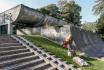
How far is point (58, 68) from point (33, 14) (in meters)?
11.5

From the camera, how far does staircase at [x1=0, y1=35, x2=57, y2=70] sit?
317 inches

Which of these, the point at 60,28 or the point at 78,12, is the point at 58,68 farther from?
the point at 78,12

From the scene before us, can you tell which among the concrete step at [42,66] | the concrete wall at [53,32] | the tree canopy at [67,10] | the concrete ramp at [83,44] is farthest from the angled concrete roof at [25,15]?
the tree canopy at [67,10]

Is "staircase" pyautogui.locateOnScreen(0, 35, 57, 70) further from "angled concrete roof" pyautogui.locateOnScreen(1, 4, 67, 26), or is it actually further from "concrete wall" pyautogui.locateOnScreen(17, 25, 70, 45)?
"concrete wall" pyautogui.locateOnScreen(17, 25, 70, 45)

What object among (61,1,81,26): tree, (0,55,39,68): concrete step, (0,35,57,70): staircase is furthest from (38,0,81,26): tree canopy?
(0,55,39,68): concrete step

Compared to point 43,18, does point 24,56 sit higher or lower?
lower

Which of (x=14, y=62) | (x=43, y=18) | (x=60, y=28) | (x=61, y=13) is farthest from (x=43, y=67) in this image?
(x=61, y=13)

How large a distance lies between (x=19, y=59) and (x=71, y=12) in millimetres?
35041

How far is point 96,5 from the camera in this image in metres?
27.7

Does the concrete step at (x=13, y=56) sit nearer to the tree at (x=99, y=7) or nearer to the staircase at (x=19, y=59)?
the staircase at (x=19, y=59)

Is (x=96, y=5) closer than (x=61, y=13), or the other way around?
(x=96, y=5)

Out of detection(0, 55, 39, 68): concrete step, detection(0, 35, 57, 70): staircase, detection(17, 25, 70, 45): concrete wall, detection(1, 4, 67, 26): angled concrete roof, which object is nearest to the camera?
detection(0, 55, 39, 68): concrete step

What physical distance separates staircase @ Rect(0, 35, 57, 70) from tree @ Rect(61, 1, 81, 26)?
100 feet

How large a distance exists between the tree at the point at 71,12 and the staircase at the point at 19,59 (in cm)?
3061
